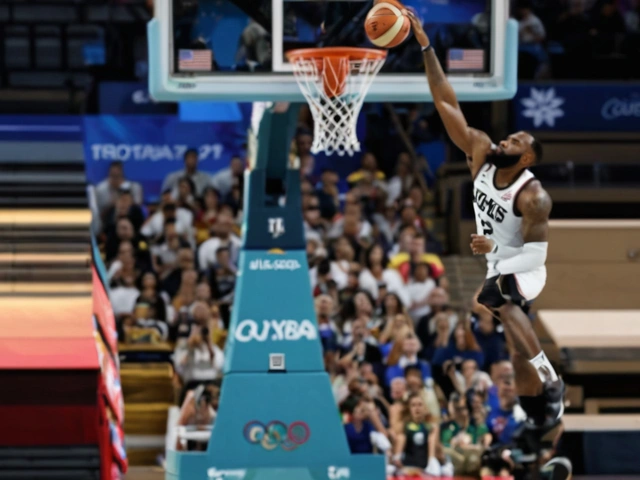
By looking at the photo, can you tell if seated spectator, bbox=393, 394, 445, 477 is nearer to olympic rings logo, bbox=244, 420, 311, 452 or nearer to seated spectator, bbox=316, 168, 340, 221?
olympic rings logo, bbox=244, 420, 311, 452

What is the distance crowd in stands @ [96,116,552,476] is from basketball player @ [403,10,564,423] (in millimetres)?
4858

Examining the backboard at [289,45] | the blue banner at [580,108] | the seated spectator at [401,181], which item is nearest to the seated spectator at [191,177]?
the seated spectator at [401,181]

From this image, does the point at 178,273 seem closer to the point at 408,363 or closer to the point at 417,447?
the point at 408,363

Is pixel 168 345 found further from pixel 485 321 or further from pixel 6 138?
pixel 6 138

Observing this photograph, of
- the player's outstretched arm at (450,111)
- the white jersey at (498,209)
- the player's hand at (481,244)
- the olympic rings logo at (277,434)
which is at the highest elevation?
the player's outstretched arm at (450,111)

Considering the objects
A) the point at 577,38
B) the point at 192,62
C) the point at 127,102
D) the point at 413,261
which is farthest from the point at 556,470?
the point at 577,38

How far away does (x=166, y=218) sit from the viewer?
13.1 metres

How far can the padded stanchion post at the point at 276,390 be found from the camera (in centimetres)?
973

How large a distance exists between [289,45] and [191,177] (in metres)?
5.61

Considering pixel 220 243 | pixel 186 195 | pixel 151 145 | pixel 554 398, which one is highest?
pixel 151 145

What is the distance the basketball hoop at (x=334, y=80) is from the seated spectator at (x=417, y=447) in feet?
12.9

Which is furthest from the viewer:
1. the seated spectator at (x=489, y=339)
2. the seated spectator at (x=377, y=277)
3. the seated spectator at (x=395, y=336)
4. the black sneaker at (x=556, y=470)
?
the seated spectator at (x=377, y=277)

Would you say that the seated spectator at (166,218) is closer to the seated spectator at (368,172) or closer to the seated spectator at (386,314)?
the seated spectator at (368,172)

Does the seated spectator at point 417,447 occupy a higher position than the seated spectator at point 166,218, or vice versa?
the seated spectator at point 166,218
